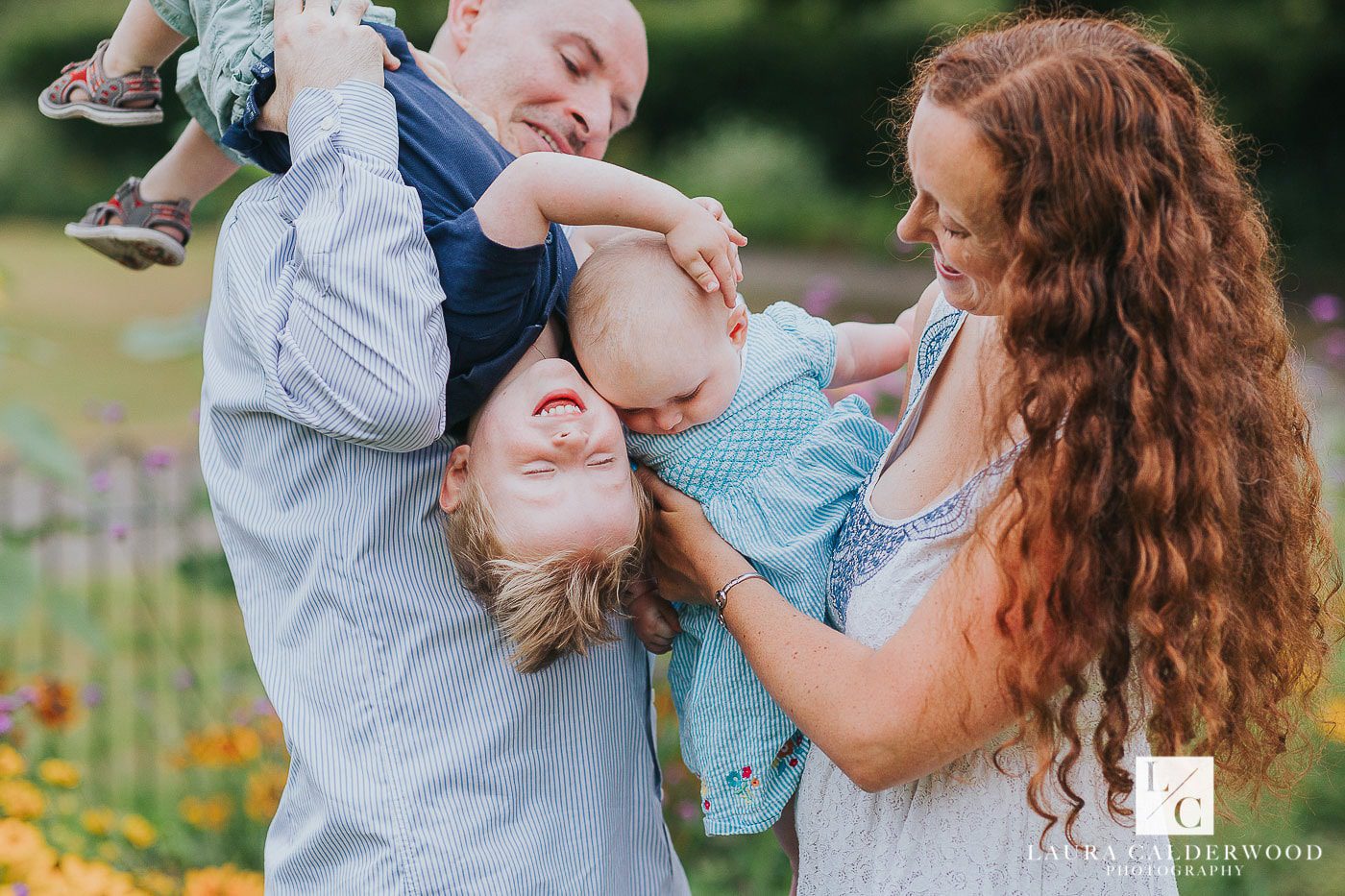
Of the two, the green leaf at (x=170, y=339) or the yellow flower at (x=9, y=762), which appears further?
the green leaf at (x=170, y=339)

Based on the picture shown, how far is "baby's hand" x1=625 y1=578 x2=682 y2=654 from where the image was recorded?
192 centimetres

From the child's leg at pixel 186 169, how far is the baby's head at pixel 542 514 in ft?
2.51

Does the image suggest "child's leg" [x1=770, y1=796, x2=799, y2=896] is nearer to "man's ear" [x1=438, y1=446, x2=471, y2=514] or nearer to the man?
the man

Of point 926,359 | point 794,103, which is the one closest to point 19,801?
point 926,359

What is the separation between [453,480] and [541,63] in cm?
75

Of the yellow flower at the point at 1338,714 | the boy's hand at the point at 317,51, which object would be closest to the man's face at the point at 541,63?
the boy's hand at the point at 317,51

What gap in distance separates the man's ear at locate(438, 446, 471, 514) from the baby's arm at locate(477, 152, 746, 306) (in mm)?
309

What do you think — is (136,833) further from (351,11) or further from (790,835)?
(351,11)

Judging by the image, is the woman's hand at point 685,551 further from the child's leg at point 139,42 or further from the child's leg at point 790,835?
the child's leg at point 139,42

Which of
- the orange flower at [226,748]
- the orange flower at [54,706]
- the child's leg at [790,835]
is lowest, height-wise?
the orange flower at [226,748]

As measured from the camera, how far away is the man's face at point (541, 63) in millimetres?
2037

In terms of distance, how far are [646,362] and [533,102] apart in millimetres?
594

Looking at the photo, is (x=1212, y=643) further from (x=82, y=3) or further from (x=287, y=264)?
(x=82, y=3)

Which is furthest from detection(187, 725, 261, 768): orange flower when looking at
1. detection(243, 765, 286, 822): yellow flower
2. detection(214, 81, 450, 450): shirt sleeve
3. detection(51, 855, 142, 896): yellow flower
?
detection(214, 81, 450, 450): shirt sleeve
